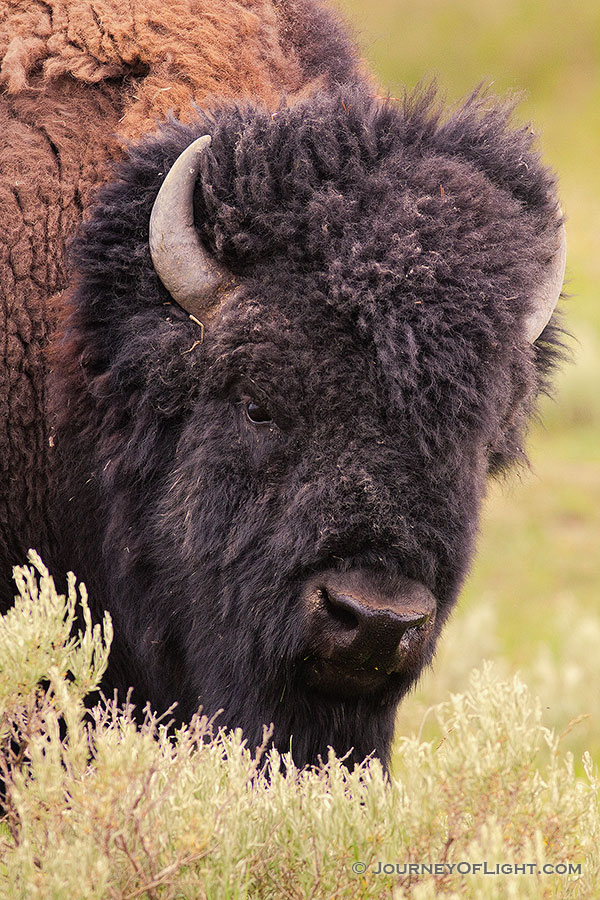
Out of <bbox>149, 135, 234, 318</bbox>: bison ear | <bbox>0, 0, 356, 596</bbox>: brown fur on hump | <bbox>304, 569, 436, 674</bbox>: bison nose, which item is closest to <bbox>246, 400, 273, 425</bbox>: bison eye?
<bbox>149, 135, 234, 318</bbox>: bison ear

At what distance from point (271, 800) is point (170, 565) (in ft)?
3.57

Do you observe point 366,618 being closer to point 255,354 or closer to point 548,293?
point 255,354

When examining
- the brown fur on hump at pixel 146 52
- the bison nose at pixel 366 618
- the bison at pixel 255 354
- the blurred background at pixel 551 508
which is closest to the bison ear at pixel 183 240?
the bison at pixel 255 354

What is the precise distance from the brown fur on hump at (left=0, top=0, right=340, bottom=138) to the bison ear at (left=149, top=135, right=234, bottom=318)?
516 millimetres

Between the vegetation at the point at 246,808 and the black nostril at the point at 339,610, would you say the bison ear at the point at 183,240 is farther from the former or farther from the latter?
the vegetation at the point at 246,808

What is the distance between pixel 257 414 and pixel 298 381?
18 centimetres

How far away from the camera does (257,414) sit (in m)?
3.49

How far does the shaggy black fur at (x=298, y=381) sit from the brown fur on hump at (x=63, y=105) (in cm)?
18

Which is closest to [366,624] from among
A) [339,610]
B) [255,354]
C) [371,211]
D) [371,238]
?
[339,610]

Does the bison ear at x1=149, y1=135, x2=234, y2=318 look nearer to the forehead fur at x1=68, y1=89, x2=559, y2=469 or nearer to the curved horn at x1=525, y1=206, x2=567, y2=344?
the forehead fur at x1=68, y1=89, x2=559, y2=469

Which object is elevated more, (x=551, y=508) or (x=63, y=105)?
(x=63, y=105)

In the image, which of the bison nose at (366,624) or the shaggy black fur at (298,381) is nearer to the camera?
the bison nose at (366,624)

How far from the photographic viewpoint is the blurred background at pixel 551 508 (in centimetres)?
788

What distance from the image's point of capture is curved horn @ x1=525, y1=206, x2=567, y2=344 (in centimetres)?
384
